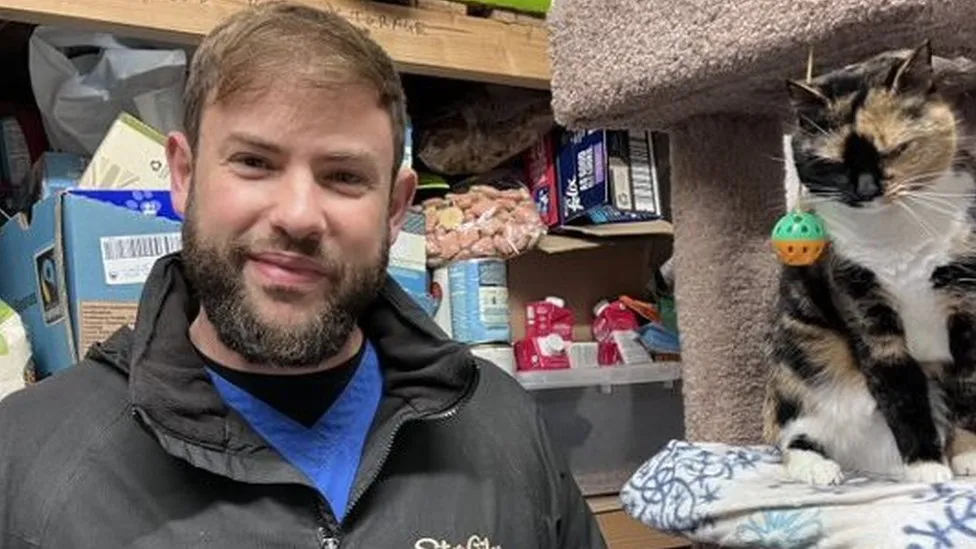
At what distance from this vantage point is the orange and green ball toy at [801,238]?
0.83 metres

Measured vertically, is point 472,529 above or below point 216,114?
below

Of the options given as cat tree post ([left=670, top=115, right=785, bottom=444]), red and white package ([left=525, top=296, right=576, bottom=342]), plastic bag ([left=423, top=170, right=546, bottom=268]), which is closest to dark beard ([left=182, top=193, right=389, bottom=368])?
cat tree post ([left=670, top=115, right=785, bottom=444])

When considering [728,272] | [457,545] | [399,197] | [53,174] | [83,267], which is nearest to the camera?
[457,545]

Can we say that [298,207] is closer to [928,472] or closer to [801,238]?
[801,238]

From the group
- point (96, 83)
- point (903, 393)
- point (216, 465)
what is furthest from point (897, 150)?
point (96, 83)

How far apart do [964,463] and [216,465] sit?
569 millimetres

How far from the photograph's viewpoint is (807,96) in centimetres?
82

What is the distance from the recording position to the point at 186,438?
0.80m

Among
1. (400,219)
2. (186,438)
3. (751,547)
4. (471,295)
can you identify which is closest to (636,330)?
(471,295)

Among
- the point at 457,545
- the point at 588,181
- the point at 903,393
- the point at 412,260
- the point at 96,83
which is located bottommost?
the point at 457,545

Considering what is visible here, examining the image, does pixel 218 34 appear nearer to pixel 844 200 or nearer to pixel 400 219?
pixel 400 219

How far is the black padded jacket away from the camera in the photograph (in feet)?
2.61

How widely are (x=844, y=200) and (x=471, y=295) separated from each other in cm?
84

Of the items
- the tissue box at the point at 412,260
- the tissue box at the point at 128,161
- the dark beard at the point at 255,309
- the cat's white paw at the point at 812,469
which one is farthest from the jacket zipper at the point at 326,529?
the tissue box at the point at 412,260
